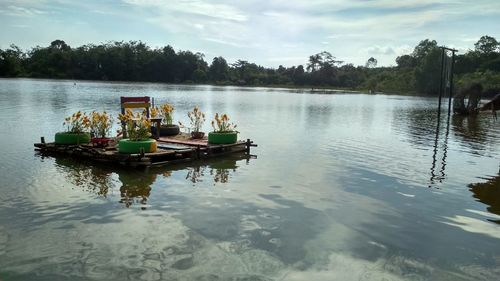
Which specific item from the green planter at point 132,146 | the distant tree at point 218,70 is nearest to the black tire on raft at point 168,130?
the green planter at point 132,146

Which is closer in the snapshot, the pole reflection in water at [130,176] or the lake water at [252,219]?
the lake water at [252,219]

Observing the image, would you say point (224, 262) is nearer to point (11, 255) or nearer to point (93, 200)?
point (11, 255)

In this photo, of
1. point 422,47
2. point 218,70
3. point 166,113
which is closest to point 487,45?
point 422,47

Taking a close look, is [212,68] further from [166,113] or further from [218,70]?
[166,113]

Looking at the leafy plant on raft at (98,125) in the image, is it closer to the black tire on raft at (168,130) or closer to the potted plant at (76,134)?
the potted plant at (76,134)

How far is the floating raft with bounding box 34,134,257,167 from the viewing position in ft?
40.6

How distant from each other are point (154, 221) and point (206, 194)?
2190 mm

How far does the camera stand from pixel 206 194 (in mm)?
10117

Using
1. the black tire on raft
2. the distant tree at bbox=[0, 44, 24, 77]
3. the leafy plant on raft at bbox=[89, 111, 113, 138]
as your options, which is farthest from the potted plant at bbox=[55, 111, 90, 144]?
the distant tree at bbox=[0, 44, 24, 77]

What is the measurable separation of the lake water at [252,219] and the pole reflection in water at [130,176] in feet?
0.10

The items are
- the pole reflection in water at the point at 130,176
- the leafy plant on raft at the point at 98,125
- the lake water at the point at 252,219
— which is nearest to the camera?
the lake water at the point at 252,219

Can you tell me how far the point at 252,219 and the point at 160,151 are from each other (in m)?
5.93

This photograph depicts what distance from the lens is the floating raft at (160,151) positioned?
1238cm

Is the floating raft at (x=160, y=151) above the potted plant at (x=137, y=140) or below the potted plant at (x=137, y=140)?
below
